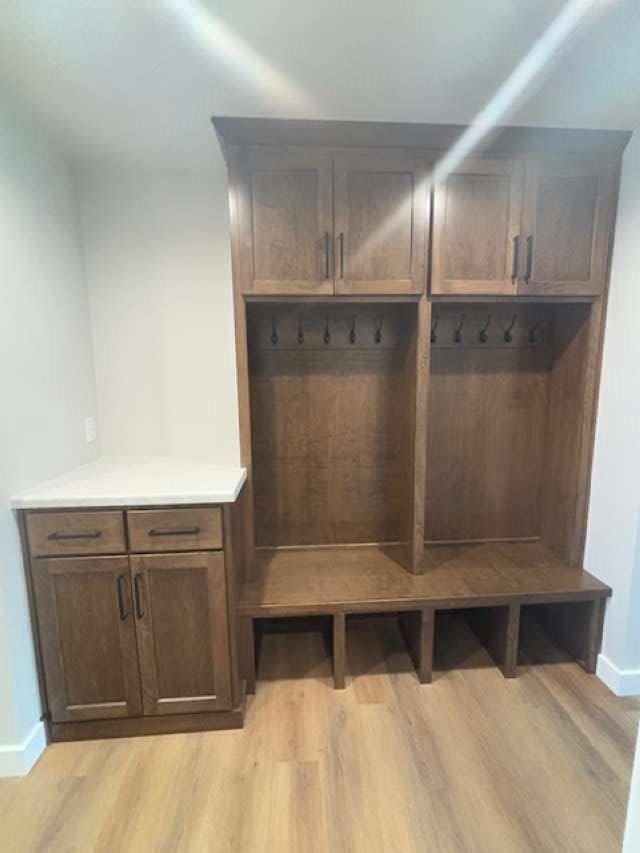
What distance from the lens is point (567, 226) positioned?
6.04 feet

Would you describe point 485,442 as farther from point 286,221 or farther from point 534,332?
point 286,221

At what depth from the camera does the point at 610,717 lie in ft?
5.75

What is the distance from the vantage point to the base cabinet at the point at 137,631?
1590 mm

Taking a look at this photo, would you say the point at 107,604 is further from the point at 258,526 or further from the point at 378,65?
the point at 378,65

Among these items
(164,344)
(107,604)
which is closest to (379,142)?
(164,344)

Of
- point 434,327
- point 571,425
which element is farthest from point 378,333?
point 571,425

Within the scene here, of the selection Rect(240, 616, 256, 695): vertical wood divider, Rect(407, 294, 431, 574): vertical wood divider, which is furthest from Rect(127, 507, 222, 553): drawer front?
Rect(407, 294, 431, 574): vertical wood divider

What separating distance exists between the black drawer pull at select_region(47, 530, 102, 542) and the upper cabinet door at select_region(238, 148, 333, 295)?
1.14 meters

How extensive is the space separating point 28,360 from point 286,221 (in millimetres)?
1177

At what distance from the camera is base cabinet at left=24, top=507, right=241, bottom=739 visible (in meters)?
1.59

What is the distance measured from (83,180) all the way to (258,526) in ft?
6.38

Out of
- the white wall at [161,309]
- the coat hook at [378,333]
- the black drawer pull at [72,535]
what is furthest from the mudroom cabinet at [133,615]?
the coat hook at [378,333]

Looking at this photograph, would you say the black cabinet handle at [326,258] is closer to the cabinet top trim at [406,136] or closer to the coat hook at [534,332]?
the cabinet top trim at [406,136]

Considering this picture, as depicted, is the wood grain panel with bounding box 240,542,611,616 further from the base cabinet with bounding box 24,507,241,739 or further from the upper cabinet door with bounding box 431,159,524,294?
the upper cabinet door with bounding box 431,159,524,294
